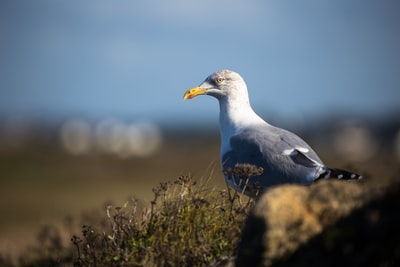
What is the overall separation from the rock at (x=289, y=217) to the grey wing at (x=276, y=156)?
1787 mm

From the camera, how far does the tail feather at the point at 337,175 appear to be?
229 inches

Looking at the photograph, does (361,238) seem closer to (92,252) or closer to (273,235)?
(273,235)

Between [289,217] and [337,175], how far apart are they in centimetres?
179

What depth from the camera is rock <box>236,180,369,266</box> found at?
4.22 metres

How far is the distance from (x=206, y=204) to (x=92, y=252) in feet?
3.20

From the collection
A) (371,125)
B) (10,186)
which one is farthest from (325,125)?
(10,186)

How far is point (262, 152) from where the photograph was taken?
648cm

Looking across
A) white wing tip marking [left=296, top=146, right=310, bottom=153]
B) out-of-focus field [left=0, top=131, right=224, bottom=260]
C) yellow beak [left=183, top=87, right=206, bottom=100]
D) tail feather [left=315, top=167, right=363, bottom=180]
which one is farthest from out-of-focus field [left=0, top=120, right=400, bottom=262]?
yellow beak [left=183, top=87, right=206, bottom=100]

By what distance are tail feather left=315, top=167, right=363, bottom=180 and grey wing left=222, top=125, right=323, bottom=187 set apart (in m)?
0.08

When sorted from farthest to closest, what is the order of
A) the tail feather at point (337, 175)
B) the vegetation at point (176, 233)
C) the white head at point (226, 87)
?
the white head at point (226, 87) → the tail feather at point (337, 175) → the vegetation at point (176, 233)

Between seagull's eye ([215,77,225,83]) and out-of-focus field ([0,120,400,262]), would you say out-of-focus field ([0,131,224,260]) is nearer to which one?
out-of-focus field ([0,120,400,262])

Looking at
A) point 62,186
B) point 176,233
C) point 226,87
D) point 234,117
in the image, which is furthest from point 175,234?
point 62,186

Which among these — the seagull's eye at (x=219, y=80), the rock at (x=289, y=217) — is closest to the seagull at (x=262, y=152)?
the seagull's eye at (x=219, y=80)

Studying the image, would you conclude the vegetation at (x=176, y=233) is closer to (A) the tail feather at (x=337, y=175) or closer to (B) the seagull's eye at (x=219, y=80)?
(A) the tail feather at (x=337, y=175)
